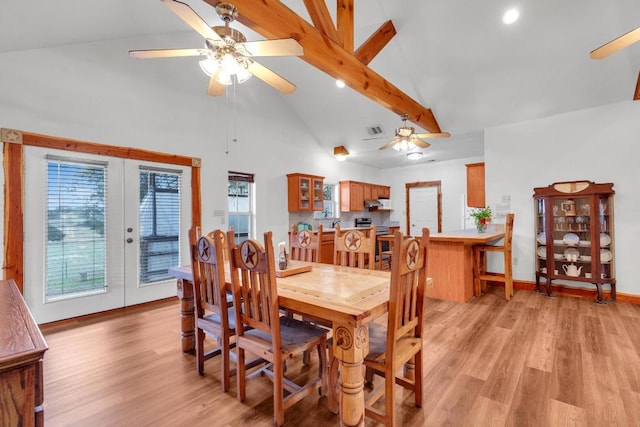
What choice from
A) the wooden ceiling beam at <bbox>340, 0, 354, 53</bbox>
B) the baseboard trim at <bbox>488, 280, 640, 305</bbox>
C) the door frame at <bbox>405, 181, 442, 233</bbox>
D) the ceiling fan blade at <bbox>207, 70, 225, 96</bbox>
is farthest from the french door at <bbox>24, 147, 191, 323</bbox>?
the door frame at <bbox>405, 181, 442, 233</bbox>

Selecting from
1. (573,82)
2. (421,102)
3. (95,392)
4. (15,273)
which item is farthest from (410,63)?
(15,273)

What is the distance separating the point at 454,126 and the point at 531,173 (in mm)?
1390

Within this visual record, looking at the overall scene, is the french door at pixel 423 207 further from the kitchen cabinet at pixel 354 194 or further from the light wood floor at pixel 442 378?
the light wood floor at pixel 442 378

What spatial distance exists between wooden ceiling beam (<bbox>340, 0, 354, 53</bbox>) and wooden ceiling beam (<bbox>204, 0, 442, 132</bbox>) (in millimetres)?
113

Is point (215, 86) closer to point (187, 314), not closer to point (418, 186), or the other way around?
point (187, 314)

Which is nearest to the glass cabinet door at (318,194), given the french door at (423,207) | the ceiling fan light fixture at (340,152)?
the ceiling fan light fixture at (340,152)

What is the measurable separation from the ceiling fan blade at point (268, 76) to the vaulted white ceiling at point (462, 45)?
158 centimetres

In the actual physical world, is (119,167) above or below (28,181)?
above

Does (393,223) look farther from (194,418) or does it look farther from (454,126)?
(194,418)

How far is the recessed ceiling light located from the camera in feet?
10.6

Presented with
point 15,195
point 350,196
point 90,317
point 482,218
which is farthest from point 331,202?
point 15,195

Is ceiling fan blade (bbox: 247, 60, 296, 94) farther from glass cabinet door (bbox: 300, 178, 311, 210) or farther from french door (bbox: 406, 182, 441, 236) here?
french door (bbox: 406, 182, 441, 236)

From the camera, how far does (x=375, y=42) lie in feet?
11.8

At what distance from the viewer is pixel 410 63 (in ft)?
13.7
